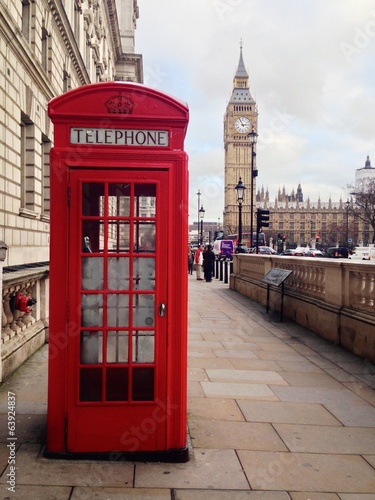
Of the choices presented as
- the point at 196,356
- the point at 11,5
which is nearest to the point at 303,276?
the point at 196,356

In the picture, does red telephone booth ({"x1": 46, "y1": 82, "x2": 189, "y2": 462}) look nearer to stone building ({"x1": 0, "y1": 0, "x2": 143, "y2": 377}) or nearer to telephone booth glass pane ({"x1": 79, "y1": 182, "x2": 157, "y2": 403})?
telephone booth glass pane ({"x1": 79, "y1": 182, "x2": 157, "y2": 403})

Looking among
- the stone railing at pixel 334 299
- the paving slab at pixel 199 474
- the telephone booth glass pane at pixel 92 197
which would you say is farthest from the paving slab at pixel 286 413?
the telephone booth glass pane at pixel 92 197

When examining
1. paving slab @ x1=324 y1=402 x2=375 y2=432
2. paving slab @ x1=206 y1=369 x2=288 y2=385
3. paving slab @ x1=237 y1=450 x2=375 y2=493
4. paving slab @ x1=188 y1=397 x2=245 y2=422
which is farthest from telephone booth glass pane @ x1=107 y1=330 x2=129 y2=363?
paving slab @ x1=206 y1=369 x2=288 y2=385

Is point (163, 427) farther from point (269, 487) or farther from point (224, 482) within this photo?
point (269, 487)

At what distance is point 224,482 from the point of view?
3.60 metres

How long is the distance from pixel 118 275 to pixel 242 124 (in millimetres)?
154670

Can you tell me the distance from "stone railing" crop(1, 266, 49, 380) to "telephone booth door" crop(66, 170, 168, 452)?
2.37 meters

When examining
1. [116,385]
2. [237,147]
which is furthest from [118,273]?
[237,147]

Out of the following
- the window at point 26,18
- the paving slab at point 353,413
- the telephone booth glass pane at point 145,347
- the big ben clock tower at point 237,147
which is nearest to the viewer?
the telephone booth glass pane at point 145,347

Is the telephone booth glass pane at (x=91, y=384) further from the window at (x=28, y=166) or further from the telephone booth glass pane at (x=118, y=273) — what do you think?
the window at (x=28, y=166)

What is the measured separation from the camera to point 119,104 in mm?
3982

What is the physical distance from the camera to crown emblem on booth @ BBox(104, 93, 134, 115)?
13.1ft

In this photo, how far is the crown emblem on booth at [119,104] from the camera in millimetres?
3979

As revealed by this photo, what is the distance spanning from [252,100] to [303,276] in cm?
15581
